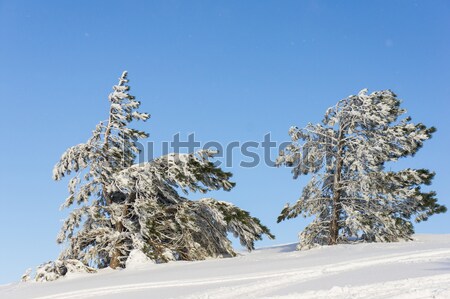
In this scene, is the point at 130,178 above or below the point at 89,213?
above

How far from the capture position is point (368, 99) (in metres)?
19.9

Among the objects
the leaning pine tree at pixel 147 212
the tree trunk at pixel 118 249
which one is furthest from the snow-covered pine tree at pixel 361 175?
the tree trunk at pixel 118 249

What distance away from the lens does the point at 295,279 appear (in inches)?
349

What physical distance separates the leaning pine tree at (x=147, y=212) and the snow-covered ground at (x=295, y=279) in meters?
3.93

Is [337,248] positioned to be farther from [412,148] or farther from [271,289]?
[412,148]

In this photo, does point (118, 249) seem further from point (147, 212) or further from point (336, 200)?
point (336, 200)

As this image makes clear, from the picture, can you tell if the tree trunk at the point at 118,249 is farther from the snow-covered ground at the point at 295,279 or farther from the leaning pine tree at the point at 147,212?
the snow-covered ground at the point at 295,279

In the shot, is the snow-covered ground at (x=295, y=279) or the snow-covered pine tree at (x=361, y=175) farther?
the snow-covered pine tree at (x=361, y=175)

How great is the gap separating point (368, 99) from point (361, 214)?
482cm

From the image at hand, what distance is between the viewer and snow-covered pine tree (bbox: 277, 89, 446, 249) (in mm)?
18969

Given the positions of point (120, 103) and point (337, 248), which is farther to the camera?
point (120, 103)

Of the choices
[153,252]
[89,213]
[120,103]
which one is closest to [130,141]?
[120,103]

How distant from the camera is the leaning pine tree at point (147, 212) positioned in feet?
55.9

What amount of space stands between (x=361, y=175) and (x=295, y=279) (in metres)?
10.8
